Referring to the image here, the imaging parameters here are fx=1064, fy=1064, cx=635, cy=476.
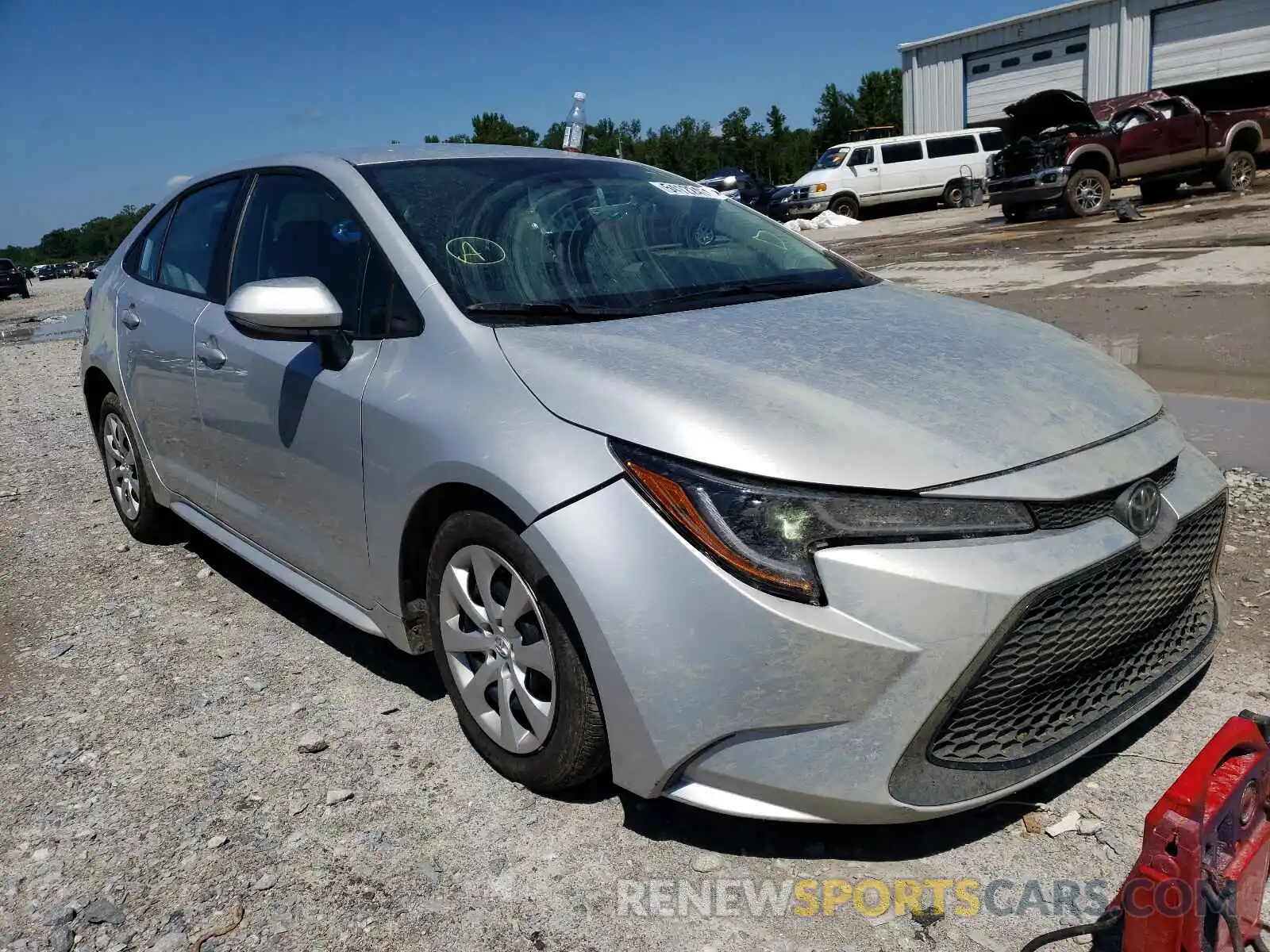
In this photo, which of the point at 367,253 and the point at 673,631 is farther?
the point at 367,253

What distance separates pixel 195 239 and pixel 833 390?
2847 millimetres

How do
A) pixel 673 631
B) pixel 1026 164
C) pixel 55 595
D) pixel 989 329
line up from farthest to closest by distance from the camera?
pixel 1026 164 → pixel 55 595 → pixel 989 329 → pixel 673 631

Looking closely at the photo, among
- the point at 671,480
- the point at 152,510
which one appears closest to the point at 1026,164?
the point at 152,510

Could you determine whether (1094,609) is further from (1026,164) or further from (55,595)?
(1026,164)

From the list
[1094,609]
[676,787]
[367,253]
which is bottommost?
[676,787]

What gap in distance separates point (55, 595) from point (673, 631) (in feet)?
11.1

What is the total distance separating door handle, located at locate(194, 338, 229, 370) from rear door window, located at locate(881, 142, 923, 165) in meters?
25.5

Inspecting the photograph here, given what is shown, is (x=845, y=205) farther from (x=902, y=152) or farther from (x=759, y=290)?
(x=759, y=290)

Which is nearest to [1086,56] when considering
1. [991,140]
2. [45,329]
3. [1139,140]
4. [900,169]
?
[991,140]

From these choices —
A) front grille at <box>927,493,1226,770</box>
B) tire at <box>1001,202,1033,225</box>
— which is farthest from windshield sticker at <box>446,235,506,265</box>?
tire at <box>1001,202,1033,225</box>

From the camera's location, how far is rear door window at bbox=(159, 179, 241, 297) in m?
3.87

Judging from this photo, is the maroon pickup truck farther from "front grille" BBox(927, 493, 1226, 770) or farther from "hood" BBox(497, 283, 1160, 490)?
"front grille" BBox(927, 493, 1226, 770)

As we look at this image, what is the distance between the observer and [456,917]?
7.30ft

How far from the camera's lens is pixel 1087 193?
725 inches
